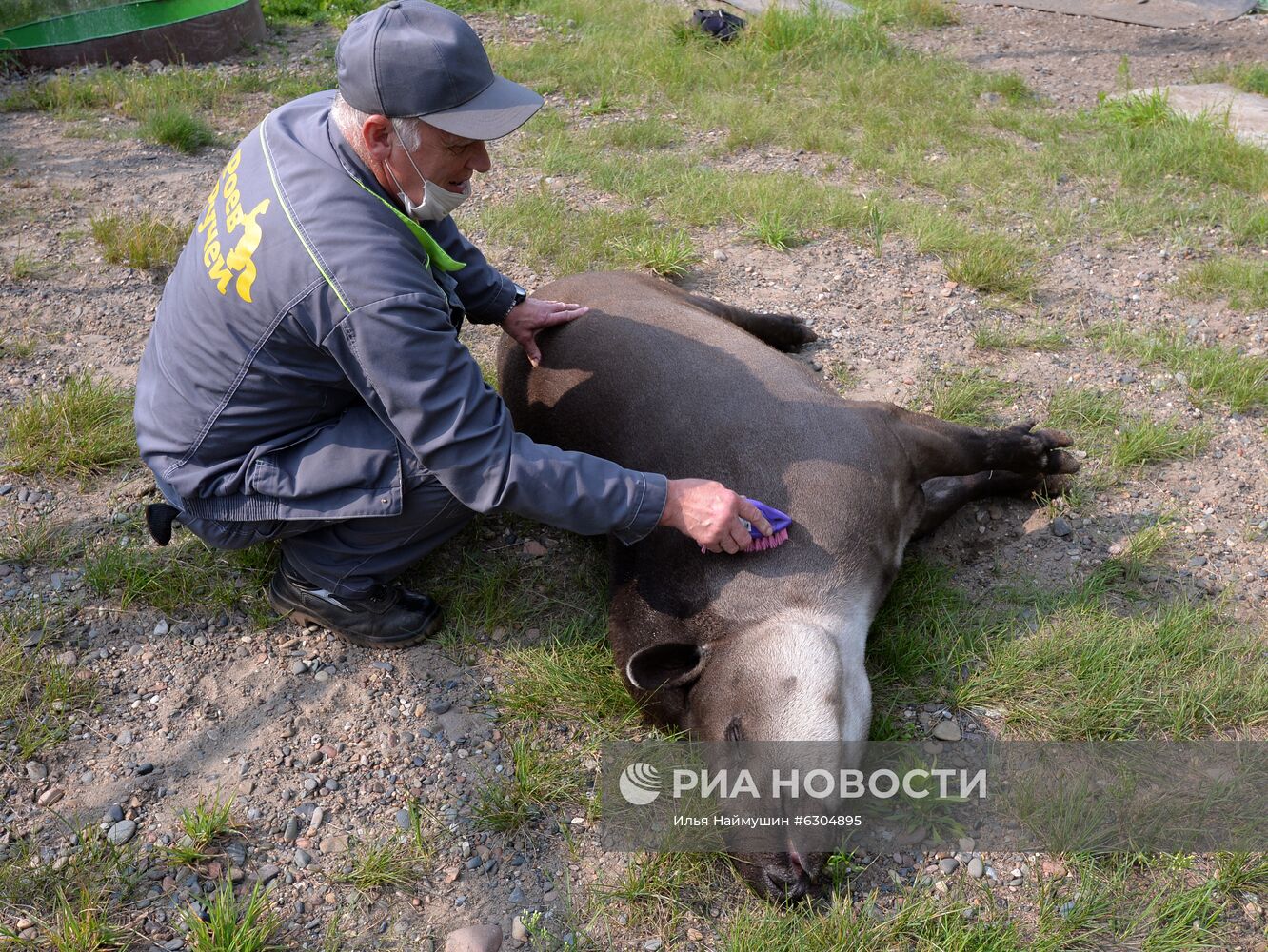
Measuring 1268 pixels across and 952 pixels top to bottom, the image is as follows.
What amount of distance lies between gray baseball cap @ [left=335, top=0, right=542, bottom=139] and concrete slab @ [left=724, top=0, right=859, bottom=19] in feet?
21.4

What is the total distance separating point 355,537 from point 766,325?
7.57 ft

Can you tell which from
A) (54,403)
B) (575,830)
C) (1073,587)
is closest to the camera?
(575,830)

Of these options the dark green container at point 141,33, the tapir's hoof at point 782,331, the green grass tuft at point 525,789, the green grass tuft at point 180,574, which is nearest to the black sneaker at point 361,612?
the green grass tuft at point 180,574

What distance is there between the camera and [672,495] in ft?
10.5

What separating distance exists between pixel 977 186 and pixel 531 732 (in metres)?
4.53

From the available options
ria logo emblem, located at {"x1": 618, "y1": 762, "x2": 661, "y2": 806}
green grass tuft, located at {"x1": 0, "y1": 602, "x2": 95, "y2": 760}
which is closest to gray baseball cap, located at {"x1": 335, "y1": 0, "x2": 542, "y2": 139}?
ria logo emblem, located at {"x1": 618, "y1": 762, "x2": 661, "y2": 806}

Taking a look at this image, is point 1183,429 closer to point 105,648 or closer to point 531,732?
point 531,732

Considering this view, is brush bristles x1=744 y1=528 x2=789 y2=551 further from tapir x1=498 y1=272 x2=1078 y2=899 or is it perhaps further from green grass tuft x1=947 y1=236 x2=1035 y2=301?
green grass tuft x1=947 y1=236 x2=1035 y2=301

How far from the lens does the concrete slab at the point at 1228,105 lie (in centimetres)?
662

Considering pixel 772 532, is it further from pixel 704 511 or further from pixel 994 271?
pixel 994 271

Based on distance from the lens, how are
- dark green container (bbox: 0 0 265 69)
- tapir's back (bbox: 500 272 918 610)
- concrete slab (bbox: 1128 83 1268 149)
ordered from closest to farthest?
tapir's back (bbox: 500 272 918 610) < concrete slab (bbox: 1128 83 1268 149) < dark green container (bbox: 0 0 265 69)

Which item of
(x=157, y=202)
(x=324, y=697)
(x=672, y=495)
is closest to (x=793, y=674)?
(x=672, y=495)

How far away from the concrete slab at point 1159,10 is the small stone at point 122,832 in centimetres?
953

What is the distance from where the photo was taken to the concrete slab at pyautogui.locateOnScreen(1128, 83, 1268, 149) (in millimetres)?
6621
